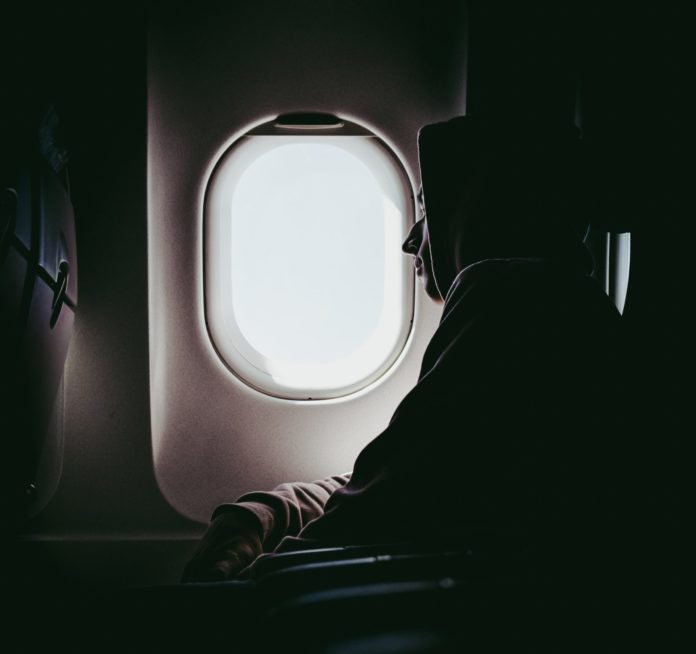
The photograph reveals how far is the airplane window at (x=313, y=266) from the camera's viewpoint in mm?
1357

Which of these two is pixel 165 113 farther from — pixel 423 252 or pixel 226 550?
pixel 226 550

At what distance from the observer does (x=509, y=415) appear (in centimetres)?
65

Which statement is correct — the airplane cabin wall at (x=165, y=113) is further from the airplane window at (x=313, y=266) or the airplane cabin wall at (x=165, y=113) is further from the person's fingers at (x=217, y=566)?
the person's fingers at (x=217, y=566)

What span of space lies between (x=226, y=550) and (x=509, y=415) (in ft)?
1.79

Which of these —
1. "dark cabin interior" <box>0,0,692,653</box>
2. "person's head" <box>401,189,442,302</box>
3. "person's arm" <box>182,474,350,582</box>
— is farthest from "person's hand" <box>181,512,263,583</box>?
"person's head" <box>401,189,442,302</box>

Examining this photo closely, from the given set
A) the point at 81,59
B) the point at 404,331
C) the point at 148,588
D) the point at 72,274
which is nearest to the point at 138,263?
the point at 72,274

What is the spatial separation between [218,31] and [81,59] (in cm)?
34

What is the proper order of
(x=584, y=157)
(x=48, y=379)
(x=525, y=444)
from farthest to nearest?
(x=48, y=379)
(x=584, y=157)
(x=525, y=444)

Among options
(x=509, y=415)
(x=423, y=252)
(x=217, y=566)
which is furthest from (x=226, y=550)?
(x=423, y=252)

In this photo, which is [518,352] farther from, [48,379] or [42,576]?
[42,576]

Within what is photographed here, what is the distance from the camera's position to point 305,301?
139 cm

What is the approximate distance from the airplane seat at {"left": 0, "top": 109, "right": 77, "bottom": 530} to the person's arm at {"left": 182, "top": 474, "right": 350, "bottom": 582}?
0.47 meters

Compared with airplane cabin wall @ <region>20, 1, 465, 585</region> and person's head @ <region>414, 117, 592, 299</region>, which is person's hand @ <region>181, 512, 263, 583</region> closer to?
airplane cabin wall @ <region>20, 1, 465, 585</region>

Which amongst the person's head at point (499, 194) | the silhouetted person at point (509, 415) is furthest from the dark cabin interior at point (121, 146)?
the silhouetted person at point (509, 415)
